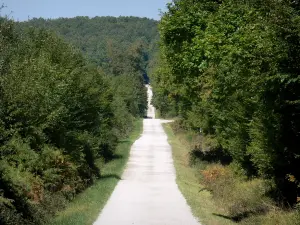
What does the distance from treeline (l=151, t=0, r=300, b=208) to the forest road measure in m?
3.41

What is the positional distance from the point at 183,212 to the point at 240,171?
5.79 metres

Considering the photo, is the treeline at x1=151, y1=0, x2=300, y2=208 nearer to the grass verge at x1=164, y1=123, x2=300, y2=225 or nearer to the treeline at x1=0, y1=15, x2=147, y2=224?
the grass verge at x1=164, y1=123, x2=300, y2=225

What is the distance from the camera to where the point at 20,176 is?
13828mm

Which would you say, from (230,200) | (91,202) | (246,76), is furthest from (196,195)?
(246,76)

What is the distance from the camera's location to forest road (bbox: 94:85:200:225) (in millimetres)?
15492

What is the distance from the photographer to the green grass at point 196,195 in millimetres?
15914

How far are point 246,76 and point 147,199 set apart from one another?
→ 7037 millimetres

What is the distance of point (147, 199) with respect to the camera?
19.9 meters

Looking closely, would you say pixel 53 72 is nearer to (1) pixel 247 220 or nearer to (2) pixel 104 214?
(2) pixel 104 214

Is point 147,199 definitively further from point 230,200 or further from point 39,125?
point 39,125

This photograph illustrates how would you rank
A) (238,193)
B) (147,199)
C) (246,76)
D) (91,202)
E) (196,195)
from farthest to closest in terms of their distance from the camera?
1. (196,195)
2. (147,199)
3. (238,193)
4. (91,202)
5. (246,76)

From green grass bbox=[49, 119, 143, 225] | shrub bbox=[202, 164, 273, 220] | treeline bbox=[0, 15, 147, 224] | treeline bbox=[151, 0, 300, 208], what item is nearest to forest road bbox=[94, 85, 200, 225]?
green grass bbox=[49, 119, 143, 225]

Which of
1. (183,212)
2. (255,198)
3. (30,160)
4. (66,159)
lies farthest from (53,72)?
(255,198)

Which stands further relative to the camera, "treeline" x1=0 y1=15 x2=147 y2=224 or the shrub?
the shrub
